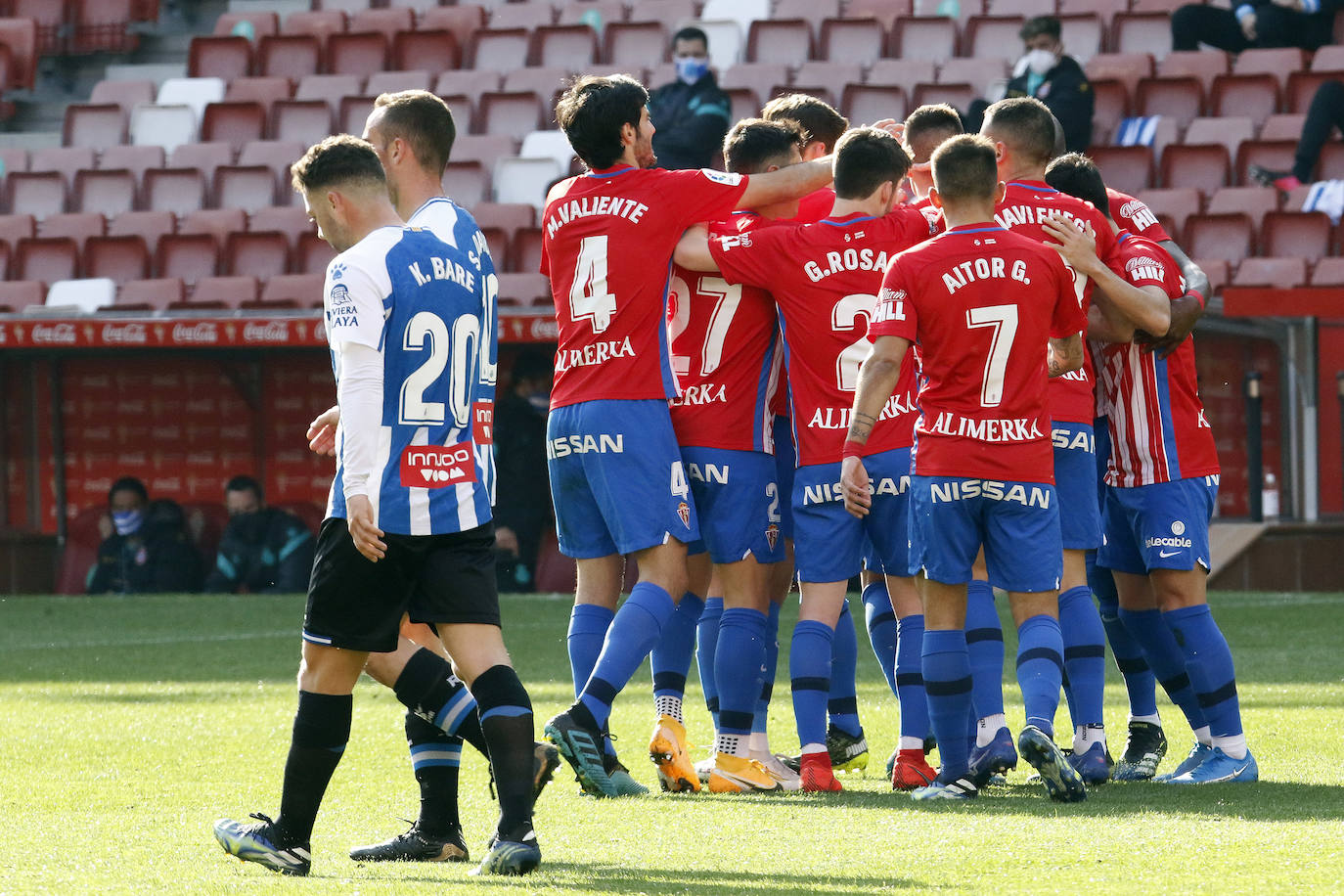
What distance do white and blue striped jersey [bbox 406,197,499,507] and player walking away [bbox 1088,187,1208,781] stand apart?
2144 millimetres

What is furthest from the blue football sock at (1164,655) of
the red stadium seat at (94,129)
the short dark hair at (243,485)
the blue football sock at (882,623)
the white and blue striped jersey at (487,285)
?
the red stadium seat at (94,129)

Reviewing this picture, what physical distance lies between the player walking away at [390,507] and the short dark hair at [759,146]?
171 cm

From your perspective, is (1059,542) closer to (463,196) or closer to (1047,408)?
(1047,408)

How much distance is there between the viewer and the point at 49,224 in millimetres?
15695

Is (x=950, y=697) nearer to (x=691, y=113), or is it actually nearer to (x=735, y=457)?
(x=735, y=457)

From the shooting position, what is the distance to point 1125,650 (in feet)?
19.4

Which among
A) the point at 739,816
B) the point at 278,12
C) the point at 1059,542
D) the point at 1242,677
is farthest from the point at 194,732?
the point at 278,12

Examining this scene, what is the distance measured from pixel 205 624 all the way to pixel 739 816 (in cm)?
727

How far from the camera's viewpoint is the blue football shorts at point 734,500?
17.9ft

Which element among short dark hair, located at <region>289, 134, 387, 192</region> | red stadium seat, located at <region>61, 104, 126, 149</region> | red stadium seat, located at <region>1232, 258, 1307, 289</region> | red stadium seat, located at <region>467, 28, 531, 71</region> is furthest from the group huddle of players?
red stadium seat, located at <region>61, 104, 126, 149</region>

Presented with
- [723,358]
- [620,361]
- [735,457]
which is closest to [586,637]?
[735,457]

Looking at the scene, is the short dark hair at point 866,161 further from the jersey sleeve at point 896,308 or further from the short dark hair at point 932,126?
the short dark hair at point 932,126

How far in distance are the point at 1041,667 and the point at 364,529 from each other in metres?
2.05

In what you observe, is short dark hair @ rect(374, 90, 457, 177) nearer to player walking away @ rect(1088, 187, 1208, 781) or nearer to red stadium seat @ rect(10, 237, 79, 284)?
player walking away @ rect(1088, 187, 1208, 781)
